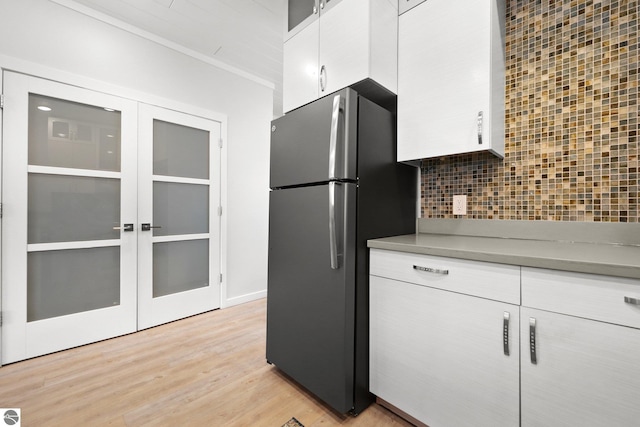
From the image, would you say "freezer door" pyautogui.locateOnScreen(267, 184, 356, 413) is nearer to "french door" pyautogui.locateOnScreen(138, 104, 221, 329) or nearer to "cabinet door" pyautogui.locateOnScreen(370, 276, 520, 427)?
"cabinet door" pyautogui.locateOnScreen(370, 276, 520, 427)

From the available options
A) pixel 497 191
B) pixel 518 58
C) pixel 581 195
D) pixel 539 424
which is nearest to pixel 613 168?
pixel 581 195

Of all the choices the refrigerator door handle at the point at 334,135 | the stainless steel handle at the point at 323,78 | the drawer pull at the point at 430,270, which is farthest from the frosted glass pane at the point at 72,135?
the drawer pull at the point at 430,270

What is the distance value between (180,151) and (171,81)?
688 mm

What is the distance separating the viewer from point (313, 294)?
5.14ft

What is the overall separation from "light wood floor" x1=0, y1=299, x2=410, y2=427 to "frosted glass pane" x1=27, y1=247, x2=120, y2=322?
1.11ft

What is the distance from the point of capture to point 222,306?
3129mm

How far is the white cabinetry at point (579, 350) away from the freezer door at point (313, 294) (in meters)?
0.73

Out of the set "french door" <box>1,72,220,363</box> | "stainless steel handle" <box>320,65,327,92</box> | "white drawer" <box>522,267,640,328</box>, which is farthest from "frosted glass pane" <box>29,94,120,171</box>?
"white drawer" <box>522,267,640,328</box>

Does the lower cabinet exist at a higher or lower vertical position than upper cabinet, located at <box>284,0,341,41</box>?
lower

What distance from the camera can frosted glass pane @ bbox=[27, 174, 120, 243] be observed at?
6.87 feet

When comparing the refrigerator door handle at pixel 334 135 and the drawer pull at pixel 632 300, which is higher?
the refrigerator door handle at pixel 334 135

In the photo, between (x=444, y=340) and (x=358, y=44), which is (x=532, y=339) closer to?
(x=444, y=340)

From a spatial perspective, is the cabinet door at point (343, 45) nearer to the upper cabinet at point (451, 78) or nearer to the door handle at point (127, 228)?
the upper cabinet at point (451, 78)

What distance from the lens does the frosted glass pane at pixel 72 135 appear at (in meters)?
2.09
